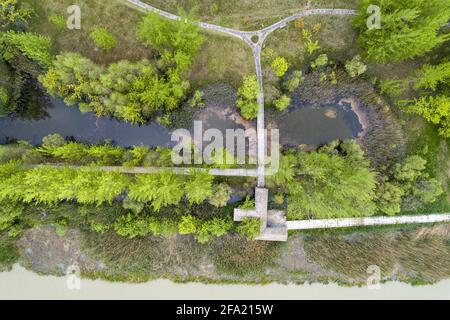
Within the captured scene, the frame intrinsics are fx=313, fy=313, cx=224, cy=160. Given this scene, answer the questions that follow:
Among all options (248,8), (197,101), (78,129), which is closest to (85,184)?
(78,129)

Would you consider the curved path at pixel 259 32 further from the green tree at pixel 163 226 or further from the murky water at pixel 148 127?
the green tree at pixel 163 226

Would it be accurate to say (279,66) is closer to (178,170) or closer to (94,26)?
(178,170)

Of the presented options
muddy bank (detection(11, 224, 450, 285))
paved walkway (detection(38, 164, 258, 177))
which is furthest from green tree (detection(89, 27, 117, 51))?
muddy bank (detection(11, 224, 450, 285))

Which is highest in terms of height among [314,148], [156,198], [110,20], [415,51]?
[110,20]

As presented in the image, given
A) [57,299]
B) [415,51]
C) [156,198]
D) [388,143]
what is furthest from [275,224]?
[57,299]

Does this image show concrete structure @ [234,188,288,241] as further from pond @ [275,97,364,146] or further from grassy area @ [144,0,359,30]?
grassy area @ [144,0,359,30]

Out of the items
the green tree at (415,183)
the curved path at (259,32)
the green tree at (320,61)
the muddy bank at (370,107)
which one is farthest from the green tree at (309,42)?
the green tree at (415,183)

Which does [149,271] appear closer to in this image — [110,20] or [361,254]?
[361,254]
